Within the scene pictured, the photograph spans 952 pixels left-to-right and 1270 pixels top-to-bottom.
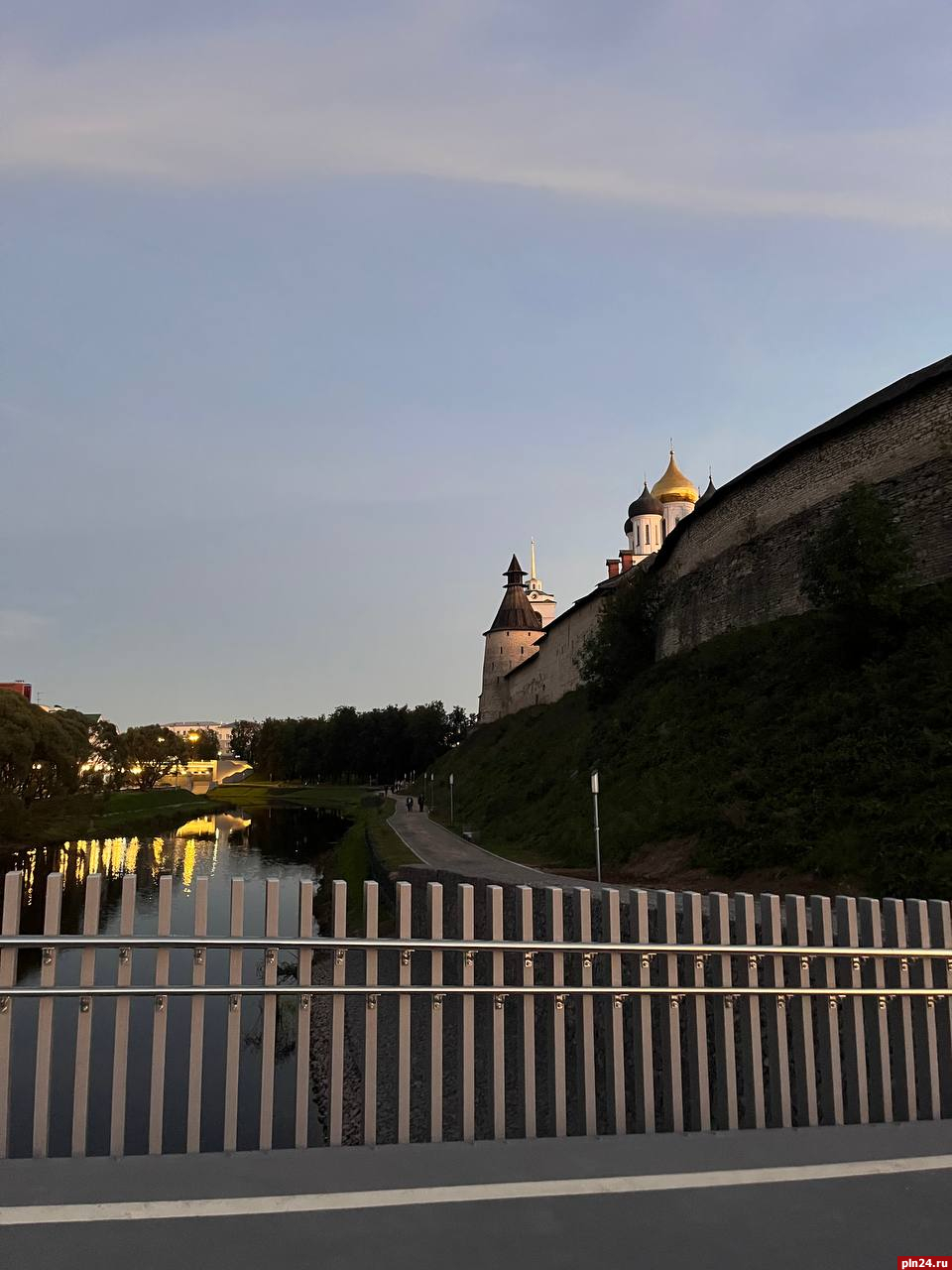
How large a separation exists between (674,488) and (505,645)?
22682 millimetres

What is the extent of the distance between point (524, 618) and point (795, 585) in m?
57.4

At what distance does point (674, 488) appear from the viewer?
84.0 m

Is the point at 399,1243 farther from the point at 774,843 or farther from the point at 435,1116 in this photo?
the point at 774,843

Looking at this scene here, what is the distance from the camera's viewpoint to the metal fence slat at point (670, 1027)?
4.31 metres

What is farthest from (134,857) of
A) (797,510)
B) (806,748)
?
(806,748)

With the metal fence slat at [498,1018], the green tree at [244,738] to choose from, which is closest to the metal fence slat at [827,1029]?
the metal fence slat at [498,1018]

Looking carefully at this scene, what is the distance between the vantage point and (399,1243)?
298 centimetres

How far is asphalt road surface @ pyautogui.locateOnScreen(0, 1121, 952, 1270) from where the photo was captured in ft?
9.61

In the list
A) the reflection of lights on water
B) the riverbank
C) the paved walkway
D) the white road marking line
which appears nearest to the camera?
the white road marking line

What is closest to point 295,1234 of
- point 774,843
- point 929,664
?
point 774,843

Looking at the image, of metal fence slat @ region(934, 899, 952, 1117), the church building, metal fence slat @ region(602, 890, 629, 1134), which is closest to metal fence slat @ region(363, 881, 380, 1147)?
metal fence slat @ region(602, 890, 629, 1134)

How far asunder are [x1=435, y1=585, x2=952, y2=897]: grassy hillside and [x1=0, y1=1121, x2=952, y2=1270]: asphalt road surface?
36.6ft

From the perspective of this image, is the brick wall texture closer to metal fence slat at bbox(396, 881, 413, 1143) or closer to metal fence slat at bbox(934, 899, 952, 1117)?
metal fence slat at bbox(934, 899, 952, 1117)

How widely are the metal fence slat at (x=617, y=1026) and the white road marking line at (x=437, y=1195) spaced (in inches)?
28.8
